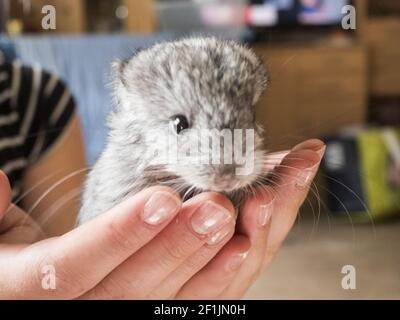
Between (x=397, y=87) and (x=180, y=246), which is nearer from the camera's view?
(x=180, y=246)

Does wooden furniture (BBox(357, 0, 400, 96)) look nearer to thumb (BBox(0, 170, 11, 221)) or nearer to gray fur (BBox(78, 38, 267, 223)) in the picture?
gray fur (BBox(78, 38, 267, 223))

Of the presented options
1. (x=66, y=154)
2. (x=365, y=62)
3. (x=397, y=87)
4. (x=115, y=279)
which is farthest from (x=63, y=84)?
(x=365, y=62)

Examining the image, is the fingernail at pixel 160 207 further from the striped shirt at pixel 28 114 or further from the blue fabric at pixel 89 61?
the striped shirt at pixel 28 114

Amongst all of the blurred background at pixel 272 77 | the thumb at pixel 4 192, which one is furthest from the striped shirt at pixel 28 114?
the thumb at pixel 4 192

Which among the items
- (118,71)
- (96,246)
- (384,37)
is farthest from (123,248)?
(384,37)

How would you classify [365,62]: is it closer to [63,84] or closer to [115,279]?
[63,84]

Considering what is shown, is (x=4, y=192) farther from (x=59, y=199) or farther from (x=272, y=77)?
(x=272, y=77)
